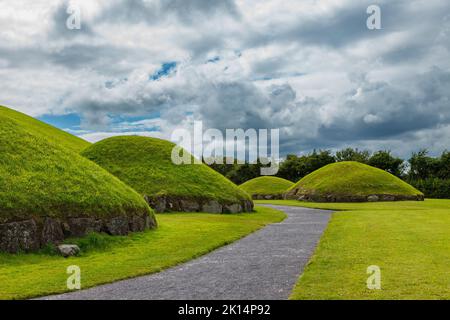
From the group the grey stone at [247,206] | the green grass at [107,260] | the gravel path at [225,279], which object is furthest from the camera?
the grey stone at [247,206]

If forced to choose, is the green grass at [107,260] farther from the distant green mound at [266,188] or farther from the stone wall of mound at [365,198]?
the distant green mound at [266,188]

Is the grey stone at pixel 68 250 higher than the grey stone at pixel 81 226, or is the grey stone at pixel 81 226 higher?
the grey stone at pixel 81 226

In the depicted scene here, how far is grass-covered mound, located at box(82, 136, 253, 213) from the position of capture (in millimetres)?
44750

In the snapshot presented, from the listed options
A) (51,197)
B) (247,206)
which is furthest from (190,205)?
(51,197)

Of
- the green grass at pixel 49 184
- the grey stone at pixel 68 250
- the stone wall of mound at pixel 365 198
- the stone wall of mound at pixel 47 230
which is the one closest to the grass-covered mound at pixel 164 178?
the green grass at pixel 49 184

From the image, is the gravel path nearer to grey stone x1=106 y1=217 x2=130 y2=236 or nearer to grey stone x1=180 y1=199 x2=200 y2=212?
grey stone x1=106 y1=217 x2=130 y2=236

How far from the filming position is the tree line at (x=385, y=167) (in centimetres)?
9162

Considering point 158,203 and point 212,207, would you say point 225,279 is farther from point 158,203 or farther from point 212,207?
point 212,207

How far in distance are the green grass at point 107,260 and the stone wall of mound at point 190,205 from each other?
1917 cm

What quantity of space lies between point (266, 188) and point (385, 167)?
39.4 m

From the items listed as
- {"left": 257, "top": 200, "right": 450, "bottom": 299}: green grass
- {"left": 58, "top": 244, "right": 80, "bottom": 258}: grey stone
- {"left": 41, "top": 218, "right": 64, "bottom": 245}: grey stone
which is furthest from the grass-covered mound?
{"left": 58, "top": 244, "right": 80, "bottom": 258}: grey stone

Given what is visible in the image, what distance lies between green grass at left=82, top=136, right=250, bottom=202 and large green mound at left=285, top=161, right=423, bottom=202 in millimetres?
28235
